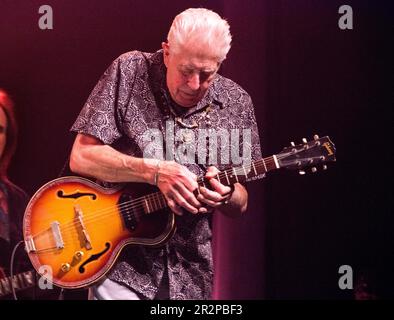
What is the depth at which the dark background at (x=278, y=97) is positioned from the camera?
245 centimetres

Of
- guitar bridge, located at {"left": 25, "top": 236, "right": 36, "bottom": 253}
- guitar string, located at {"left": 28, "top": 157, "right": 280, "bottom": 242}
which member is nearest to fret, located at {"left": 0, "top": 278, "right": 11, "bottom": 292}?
guitar bridge, located at {"left": 25, "top": 236, "right": 36, "bottom": 253}

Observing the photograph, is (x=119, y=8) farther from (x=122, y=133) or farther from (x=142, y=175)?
(x=142, y=175)

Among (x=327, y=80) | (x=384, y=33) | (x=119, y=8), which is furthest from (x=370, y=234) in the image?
(x=119, y=8)

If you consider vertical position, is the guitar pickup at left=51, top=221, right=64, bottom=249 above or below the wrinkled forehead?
below

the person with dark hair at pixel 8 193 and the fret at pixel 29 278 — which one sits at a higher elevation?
the person with dark hair at pixel 8 193

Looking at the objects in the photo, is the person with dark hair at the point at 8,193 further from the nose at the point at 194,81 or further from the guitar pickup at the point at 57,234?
the nose at the point at 194,81

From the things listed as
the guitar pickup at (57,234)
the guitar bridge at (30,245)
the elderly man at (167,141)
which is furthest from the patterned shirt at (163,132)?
the guitar bridge at (30,245)

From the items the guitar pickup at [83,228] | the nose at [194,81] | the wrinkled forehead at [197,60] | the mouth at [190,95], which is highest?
the wrinkled forehead at [197,60]

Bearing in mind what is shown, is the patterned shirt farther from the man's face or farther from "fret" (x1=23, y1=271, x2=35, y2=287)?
"fret" (x1=23, y1=271, x2=35, y2=287)

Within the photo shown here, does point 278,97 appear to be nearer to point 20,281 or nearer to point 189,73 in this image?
point 189,73

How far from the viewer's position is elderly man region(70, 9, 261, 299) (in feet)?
6.44

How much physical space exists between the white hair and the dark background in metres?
0.48

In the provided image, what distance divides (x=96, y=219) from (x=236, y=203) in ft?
1.64

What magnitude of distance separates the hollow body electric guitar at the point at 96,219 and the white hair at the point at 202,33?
0.41 metres
